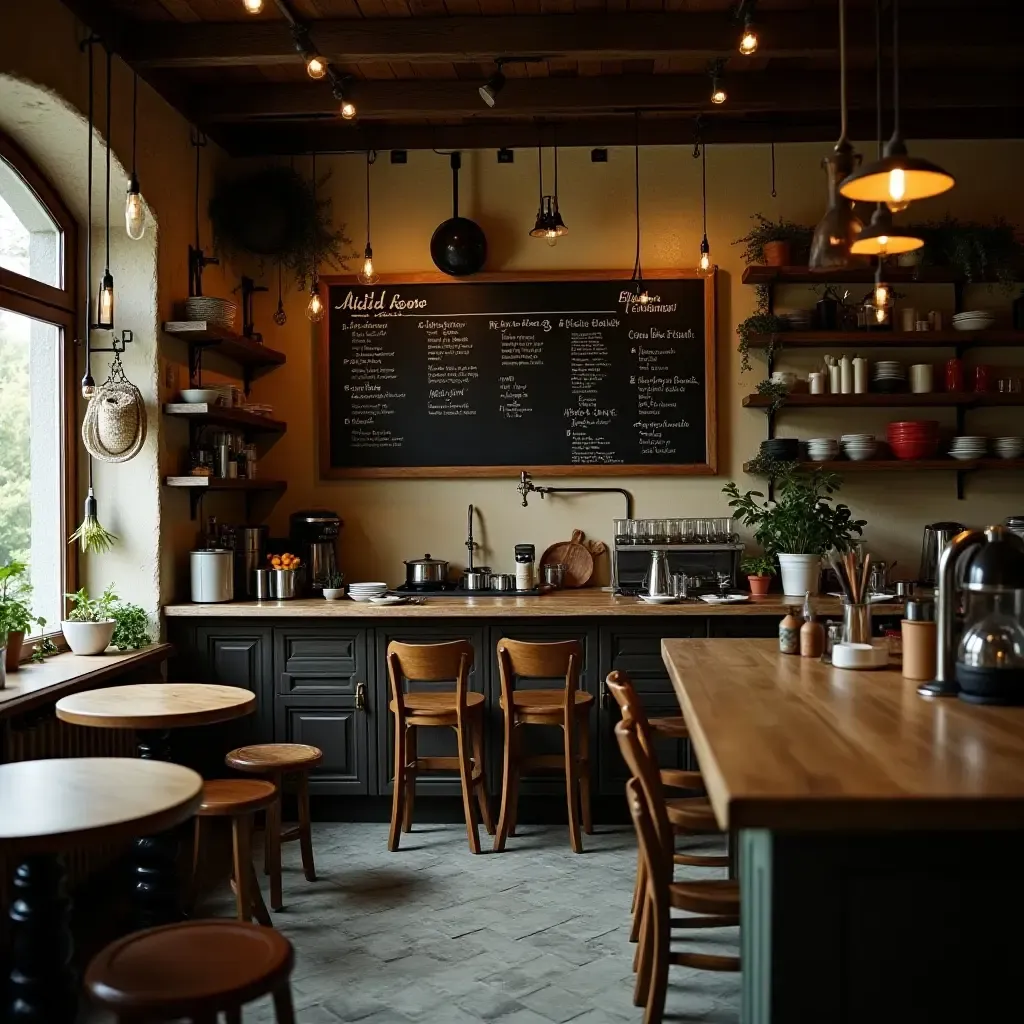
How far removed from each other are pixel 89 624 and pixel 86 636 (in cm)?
5

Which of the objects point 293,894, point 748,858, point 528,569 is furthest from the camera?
point 528,569

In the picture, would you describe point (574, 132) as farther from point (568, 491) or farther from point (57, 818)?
point (57, 818)

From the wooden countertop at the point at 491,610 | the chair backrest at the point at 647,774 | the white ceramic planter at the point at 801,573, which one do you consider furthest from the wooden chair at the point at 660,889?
the white ceramic planter at the point at 801,573

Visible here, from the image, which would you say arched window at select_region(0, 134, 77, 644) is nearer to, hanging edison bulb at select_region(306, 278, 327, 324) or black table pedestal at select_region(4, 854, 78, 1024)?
hanging edison bulb at select_region(306, 278, 327, 324)

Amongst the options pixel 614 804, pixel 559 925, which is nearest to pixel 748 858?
pixel 559 925

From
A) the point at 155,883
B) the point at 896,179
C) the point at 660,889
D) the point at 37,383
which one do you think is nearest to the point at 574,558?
the point at 37,383

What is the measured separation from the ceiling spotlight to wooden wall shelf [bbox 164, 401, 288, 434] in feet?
5.86

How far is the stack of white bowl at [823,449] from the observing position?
523 cm

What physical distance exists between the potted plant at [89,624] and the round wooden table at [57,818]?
148cm

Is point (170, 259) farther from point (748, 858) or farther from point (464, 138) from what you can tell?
point (748, 858)

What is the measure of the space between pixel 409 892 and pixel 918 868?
2.41m

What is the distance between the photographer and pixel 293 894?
3881 millimetres

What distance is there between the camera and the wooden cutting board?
5.51m

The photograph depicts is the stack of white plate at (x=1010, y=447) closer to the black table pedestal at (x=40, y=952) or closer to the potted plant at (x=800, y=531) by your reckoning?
the potted plant at (x=800, y=531)
